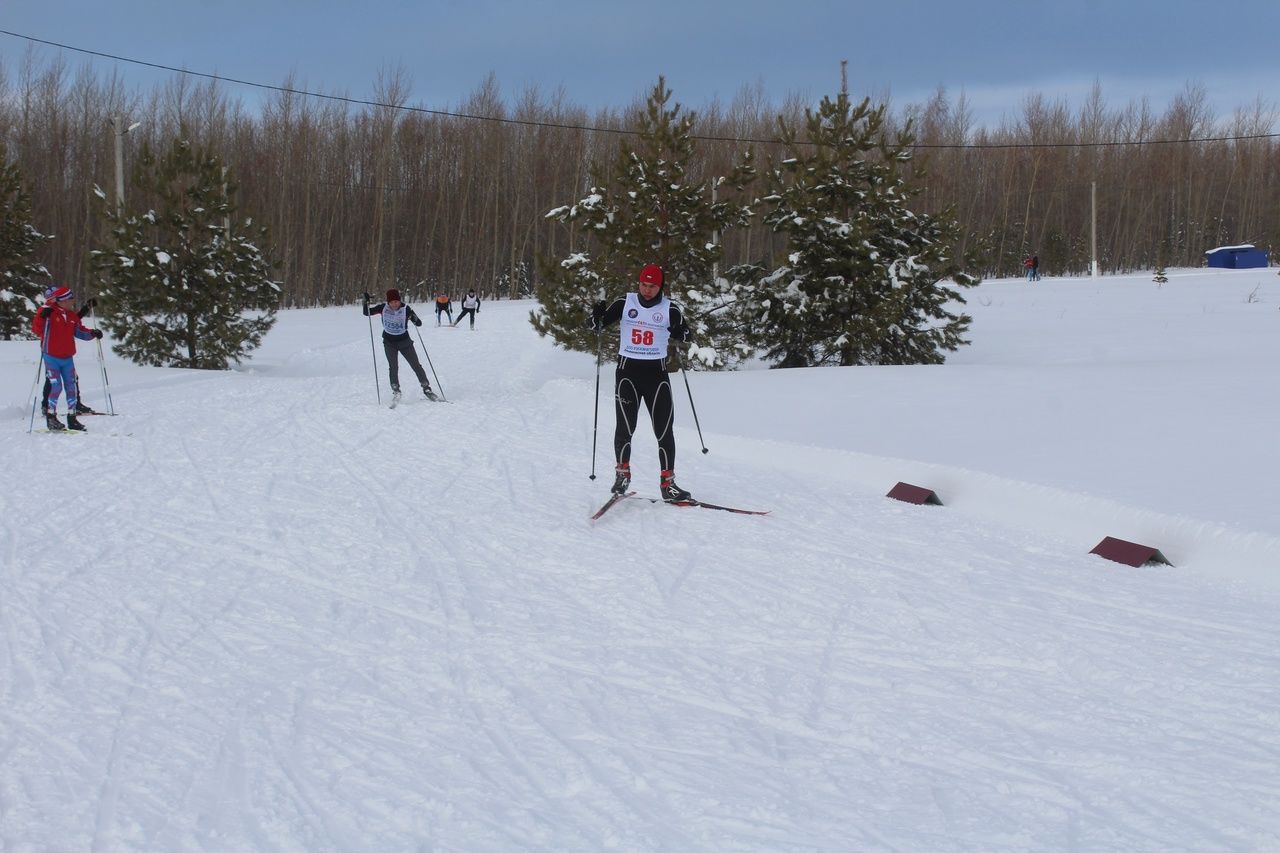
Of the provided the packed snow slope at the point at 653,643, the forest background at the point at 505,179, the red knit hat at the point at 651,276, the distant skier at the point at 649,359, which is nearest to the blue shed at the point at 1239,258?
the forest background at the point at 505,179

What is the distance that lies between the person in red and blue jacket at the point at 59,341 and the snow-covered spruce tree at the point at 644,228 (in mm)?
6469

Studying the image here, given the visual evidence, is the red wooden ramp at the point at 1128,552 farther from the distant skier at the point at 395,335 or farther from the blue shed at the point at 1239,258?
the blue shed at the point at 1239,258

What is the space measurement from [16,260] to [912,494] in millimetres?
27456

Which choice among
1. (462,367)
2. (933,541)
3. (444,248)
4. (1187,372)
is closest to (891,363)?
(1187,372)

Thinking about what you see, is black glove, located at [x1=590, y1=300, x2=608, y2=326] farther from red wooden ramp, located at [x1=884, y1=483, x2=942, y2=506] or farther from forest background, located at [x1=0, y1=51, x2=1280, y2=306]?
forest background, located at [x1=0, y1=51, x2=1280, y2=306]

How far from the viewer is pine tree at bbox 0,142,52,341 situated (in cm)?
2681

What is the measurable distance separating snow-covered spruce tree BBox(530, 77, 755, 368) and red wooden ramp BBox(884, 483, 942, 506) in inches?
310

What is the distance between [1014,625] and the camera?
498 cm

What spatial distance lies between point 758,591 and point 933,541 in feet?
5.65

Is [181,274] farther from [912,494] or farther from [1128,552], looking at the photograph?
[1128,552]

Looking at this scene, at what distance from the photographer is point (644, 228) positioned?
16.0m

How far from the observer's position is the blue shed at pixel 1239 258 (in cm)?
4916

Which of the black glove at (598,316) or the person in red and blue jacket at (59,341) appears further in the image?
the person in red and blue jacket at (59,341)

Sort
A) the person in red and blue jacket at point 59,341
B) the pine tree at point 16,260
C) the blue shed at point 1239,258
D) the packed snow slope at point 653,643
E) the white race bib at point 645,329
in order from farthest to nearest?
the blue shed at point 1239,258 → the pine tree at point 16,260 → the person in red and blue jacket at point 59,341 → the white race bib at point 645,329 → the packed snow slope at point 653,643
